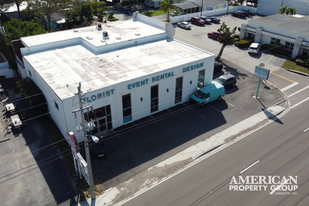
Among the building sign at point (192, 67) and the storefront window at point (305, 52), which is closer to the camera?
the building sign at point (192, 67)

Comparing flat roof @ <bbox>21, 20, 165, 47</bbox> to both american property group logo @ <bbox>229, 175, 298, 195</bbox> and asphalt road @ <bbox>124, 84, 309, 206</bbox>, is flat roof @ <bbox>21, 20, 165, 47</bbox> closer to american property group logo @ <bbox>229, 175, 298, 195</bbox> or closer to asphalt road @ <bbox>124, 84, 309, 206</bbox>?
asphalt road @ <bbox>124, 84, 309, 206</bbox>

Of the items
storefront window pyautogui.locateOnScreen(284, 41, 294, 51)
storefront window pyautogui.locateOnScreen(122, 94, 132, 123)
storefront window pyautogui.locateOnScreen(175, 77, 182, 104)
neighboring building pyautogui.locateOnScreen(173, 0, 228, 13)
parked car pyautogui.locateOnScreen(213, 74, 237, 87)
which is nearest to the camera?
storefront window pyautogui.locateOnScreen(122, 94, 132, 123)

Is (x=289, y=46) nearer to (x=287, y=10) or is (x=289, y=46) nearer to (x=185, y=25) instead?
(x=287, y=10)

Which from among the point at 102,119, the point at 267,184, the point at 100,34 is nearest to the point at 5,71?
the point at 100,34

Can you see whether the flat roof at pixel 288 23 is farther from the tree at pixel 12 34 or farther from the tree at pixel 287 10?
the tree at pixel 12 34

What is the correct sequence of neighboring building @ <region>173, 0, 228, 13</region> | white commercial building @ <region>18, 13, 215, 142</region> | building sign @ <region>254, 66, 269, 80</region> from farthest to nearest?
neighboring building @ <region>173, 0, 228, 13</region>
building sign @ <region>254, 66, 269, 80</region>
white commercial building @ <region>18, 13, 215, 142</region>

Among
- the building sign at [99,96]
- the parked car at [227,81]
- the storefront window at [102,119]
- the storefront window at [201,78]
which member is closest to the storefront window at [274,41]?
the parked car at [227,81]

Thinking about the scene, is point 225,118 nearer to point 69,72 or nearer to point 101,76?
point 101,76

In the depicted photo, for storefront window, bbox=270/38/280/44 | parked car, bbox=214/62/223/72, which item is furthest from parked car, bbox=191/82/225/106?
storefront window, bbox=270/38/280/44
